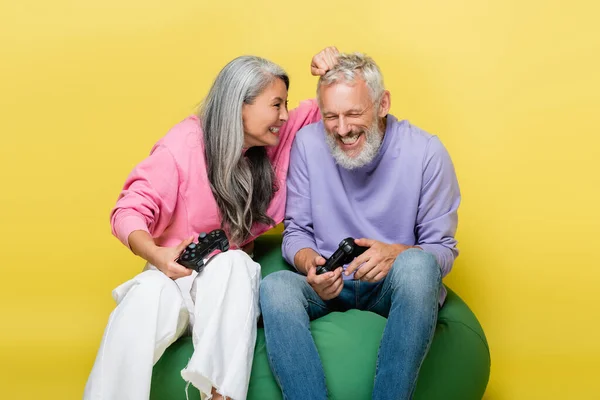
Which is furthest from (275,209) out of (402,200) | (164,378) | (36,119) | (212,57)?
(36,119)

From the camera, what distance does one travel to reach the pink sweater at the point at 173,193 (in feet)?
11.1

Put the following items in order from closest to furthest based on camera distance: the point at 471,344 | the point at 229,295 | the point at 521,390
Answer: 1. the point at 229,295
2. the point at 471,344
3. the point at 521,390

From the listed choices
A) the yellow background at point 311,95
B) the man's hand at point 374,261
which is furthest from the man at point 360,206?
the yellow background at point 311,95

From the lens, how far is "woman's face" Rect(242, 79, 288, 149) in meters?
3.54

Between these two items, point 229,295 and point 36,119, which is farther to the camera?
point 36,119

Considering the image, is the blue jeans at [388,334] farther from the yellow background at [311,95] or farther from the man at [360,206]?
the yellow background at [311,95]

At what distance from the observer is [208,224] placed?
3.56 m

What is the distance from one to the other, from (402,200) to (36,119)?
1837 mm

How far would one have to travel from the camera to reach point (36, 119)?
4520mm

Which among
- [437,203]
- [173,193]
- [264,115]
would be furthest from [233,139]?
[437,203]

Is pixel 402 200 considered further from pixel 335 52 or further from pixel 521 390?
pixel 521 390

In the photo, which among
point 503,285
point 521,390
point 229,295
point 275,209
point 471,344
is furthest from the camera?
point 503,285

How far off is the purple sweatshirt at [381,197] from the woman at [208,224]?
0.12 meters

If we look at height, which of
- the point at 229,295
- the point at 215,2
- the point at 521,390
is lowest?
the point at 521,390
